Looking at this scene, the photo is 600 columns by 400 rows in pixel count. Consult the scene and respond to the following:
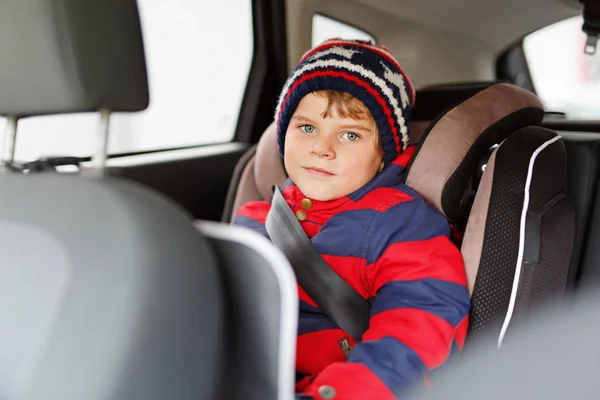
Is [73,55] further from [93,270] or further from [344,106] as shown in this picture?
[344,106]

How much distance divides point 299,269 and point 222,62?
4.23ft

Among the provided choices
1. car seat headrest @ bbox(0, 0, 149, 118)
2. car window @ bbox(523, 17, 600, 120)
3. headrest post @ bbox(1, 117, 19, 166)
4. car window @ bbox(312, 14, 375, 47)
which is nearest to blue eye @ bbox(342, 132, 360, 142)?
car seat headrest @ bbox(0, 0, 149, 118)

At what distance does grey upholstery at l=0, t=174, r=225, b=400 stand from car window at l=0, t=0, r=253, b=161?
1028 millimetres

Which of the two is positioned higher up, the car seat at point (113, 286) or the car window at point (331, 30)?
the car seat at point (113, 286)

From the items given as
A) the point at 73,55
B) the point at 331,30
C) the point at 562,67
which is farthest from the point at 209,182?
the point at 562,67

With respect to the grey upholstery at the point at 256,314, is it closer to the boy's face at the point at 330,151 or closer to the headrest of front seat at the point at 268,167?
the boy's face at the point at 330,151

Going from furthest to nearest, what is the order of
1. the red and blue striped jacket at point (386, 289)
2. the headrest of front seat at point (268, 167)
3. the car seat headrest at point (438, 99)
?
the headrest of front seat at point (268, 167) < the car seat headrest at point (438, 99) < the red and blue striped jacket at point (386, 289)

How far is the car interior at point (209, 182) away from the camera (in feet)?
2.39

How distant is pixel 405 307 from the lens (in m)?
1.22

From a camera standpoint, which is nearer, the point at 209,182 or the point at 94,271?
the point at 94,271

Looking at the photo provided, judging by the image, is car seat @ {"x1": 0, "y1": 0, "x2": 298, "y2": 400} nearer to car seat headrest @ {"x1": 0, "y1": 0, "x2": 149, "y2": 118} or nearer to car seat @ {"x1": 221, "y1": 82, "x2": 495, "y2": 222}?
car seat headrest @ {"x1": 0, "y1": 0, "x2": 149, "y2": 118}

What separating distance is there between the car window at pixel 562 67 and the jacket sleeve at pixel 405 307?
5.25 ft

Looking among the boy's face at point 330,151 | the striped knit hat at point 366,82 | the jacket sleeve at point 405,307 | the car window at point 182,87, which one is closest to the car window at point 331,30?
the car window at point 182,87

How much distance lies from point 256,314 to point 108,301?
18 cm
